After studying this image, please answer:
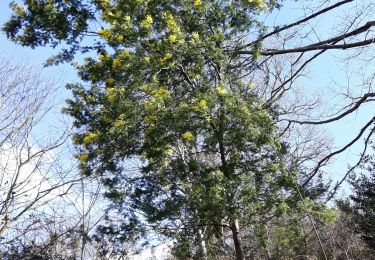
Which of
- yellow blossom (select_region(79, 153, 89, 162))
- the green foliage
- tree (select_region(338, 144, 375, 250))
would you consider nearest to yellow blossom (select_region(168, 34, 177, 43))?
the green foliage

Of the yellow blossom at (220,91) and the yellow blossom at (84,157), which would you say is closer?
the yellow blossom at (220,91)

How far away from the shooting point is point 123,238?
6395 mm

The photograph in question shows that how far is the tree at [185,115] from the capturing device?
5652 millimetres

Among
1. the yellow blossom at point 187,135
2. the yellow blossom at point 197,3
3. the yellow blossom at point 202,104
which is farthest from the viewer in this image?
the yellow blossom at point 197,3

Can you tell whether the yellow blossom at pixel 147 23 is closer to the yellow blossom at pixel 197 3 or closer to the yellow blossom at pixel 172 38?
the yellow blossom at pixel 172 38

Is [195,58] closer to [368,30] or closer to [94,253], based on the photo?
[368,30]

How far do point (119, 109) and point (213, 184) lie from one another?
1878 millimetres

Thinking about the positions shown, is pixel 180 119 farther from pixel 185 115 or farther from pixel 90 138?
pixel 90 138

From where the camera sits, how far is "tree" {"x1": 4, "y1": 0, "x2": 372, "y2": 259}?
5652 mm

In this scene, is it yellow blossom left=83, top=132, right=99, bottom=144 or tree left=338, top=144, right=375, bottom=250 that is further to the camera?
tree left=338, top=144, right=375, bottom=250

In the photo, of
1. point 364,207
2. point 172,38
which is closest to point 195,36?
point 172,38

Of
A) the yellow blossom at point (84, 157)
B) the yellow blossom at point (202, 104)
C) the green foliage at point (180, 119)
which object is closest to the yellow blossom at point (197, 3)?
the green foliage at point (180, 119)

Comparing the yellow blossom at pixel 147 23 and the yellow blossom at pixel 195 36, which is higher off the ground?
the yellow blossom at pixel 147 23

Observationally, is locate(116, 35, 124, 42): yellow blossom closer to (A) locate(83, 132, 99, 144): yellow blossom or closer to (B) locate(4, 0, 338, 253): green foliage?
(B) locate(4, 0, 338, 253): green foliage
